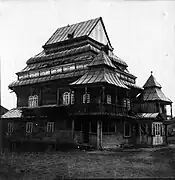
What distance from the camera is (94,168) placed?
12.4 meters

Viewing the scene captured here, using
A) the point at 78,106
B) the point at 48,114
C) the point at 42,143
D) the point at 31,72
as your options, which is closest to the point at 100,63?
the point at 78,106

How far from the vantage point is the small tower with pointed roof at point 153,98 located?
30.3 meters

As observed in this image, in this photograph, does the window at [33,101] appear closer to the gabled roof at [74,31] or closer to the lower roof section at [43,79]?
the lower roof section at [43,79]

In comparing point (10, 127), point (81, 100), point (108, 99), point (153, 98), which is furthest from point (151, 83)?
point (10, 127)

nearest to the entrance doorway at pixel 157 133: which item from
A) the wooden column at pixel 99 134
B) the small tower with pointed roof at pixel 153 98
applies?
the small tower with pointed roof at pixel 153 98

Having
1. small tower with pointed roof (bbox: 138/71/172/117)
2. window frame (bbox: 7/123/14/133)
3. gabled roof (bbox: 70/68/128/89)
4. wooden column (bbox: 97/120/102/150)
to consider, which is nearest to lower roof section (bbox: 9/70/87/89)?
gabled roof (bbox: 70/68/128/89)

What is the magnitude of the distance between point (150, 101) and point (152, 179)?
836 inches

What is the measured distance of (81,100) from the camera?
83.1ft

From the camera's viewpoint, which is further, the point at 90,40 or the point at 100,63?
the point at 90,40

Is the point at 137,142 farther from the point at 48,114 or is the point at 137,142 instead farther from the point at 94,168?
the point at 94,168

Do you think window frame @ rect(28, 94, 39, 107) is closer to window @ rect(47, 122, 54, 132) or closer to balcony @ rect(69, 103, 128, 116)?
window @ rect(47, 122, 54, 132)

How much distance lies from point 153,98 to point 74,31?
13.1m

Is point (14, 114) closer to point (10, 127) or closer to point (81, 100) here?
point (10, 127)

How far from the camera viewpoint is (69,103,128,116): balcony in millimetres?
21516
